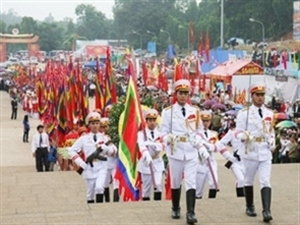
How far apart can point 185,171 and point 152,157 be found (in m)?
1.76

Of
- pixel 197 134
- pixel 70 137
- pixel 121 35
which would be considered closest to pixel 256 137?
pixel 197 134

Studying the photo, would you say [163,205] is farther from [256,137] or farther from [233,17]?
[233,17]

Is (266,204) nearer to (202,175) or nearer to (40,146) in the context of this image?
(202,175)

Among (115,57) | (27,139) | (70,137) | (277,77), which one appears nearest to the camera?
(70,137)

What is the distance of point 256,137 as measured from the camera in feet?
24.6

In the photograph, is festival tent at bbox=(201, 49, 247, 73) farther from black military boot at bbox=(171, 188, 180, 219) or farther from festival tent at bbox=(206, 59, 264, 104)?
black military boot at bbox=(171, 188, 180, 219)

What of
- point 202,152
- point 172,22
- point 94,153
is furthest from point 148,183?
point 172,22

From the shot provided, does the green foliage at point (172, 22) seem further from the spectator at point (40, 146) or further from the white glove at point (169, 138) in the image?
the white glove at point (169, 138)

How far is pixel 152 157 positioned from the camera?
30.1 ft

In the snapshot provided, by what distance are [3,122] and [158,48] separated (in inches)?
2332

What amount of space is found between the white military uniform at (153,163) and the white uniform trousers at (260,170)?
1.35 metres

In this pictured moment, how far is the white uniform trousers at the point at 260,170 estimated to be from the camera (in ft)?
24.5

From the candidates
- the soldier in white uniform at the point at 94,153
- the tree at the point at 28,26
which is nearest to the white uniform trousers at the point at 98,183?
the soldier in white uniform at the point at 94,153

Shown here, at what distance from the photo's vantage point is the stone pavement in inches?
300
